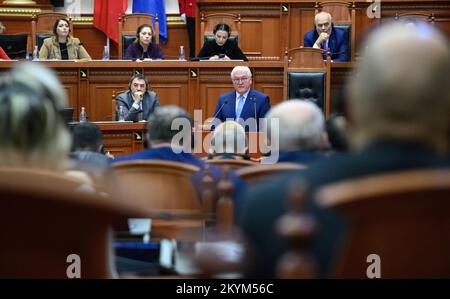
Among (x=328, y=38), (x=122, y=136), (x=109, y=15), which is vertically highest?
(x=109, y=15)

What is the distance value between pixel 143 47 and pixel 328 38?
2048mm

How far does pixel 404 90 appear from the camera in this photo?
184cm

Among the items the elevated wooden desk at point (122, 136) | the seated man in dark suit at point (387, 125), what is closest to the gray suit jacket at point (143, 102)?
the elevated wooden desk at point (122, 136)

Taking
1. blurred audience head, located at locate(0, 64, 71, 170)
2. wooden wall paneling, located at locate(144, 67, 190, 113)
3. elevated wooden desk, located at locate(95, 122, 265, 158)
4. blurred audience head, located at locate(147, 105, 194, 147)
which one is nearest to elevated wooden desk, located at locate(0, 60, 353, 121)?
wooden wall paneling, located at locate(144, 67, 190, 113)

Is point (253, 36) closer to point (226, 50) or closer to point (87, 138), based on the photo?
point (226, 50)

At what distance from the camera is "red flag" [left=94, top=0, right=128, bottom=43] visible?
12242mm

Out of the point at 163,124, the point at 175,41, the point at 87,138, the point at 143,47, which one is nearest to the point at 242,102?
the point at 143,47

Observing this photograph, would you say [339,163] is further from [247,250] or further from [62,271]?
[62,271]

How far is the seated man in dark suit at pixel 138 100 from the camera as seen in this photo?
27.7ft

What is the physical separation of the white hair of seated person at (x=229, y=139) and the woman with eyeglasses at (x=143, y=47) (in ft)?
18.2

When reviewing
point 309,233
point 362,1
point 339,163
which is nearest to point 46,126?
point 339,163

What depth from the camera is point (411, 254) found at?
1953mm

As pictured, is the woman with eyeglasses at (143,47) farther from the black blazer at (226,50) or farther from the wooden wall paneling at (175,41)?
the wooden wall paneling at (175,41)

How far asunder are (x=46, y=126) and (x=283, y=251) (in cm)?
78
